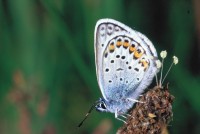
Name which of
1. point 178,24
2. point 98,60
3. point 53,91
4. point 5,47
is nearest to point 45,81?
point 53,91

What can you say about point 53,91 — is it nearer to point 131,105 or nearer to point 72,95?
point 72,95

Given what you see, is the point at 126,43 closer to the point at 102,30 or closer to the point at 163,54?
the point at 102,30

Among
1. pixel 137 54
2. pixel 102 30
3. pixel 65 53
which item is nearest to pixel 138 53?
pixel 137 54

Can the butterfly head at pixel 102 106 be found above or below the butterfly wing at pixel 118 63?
below

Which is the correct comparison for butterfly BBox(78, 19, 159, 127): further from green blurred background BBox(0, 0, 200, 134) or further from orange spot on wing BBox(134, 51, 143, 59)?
green blurred background BBox(0, 0, 200, 134)

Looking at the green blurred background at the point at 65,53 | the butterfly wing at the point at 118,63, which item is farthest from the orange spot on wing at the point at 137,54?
the green blurred background at the point at 65,53

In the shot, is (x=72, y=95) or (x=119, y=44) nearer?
(x=119, y=44)

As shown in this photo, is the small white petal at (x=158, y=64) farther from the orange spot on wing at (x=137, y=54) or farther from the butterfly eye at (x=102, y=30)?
the butterfly eye at (x=102, y=30)
